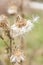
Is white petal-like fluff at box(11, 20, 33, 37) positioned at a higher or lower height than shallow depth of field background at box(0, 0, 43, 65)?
lower

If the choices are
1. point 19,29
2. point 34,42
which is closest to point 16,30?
point 19,29

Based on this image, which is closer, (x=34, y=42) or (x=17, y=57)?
(x=17, y=57)

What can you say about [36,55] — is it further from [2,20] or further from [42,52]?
[2,20]

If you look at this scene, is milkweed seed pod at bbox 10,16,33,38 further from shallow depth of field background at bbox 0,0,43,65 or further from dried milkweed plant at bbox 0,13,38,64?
shallow depth of field background at bbox 0,0,43,65

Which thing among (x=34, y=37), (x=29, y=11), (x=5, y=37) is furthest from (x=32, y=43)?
(x=5, y=37)

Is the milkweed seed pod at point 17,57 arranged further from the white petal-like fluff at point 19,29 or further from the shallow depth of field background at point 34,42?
the shallow depth of field background at point 34,42

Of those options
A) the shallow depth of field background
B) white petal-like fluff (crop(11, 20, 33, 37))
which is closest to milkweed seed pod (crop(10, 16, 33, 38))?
white petal-like fluff (crop(11, 20, 33, 37))

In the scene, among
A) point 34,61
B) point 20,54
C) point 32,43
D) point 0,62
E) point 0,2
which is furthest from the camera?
point 0,2

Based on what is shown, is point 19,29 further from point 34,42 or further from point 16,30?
point 34,42

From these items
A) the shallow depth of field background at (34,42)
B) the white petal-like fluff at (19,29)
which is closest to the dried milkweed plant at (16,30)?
the white petal-like fluff at (19,29)

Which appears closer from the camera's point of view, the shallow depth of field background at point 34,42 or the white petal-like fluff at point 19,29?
the white petal-like fluff at point 19,29

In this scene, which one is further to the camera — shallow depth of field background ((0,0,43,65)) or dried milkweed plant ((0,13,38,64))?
shallow depth of field background ((0,0,43,65))
